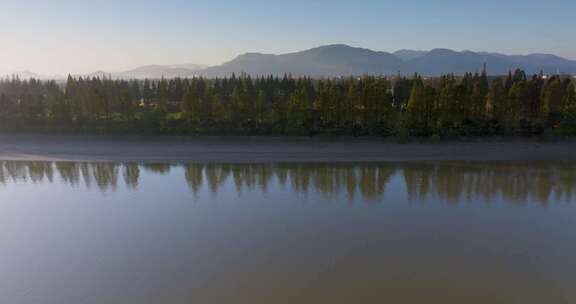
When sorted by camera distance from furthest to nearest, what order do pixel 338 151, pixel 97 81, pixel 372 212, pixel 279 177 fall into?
pixel 97 81 < pixel 338 151 < pixel 279 177 < pixel 372 212

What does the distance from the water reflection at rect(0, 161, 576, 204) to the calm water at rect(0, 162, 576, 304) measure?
0.48 ft

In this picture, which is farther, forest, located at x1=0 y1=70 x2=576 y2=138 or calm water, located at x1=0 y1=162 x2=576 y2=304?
forest, located at x1=0 y1=70 x2=576 y2=138

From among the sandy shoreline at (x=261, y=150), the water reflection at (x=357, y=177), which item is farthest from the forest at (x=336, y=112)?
the water reflection at (x=357, y=177)

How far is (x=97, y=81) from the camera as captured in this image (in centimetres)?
3294

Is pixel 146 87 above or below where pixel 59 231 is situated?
above

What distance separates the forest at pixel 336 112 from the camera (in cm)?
2722

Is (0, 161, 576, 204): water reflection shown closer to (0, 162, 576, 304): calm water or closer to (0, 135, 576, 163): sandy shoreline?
(0, 162, 576, 304): calm water

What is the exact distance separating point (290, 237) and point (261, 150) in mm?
13465

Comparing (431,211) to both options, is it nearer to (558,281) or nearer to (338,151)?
(558,281)

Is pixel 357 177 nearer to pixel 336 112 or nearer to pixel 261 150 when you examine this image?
pixel 261 150

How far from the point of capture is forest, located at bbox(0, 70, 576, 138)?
2722 cm

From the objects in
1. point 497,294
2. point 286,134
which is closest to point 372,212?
point 497,294

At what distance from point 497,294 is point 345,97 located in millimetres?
19930

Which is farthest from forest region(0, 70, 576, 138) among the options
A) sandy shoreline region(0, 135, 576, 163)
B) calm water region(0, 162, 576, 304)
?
calm water region(0, 162, 576, 304)
